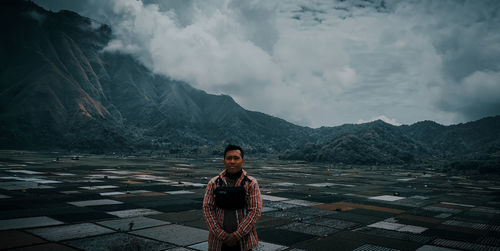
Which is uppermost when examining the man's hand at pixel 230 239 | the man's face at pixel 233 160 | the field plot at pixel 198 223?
the man's face at pixel 233 160

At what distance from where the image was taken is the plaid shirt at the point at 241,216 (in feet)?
24.8

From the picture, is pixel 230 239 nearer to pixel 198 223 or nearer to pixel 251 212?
pixel 251 212

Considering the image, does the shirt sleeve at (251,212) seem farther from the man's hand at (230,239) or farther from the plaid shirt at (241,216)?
the man's hand at (230,239)

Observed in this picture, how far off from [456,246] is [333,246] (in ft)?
26.4

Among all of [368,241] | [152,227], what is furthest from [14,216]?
[368,241]

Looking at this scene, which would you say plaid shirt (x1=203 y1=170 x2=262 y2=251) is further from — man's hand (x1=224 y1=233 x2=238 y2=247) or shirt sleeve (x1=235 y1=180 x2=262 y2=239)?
man's hand (x1=224 y1=233 x2=238 y2=247)

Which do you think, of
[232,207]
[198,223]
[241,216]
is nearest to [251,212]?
[241,216]

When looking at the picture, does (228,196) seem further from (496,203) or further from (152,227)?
(496,203)

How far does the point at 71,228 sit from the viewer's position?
20.7m

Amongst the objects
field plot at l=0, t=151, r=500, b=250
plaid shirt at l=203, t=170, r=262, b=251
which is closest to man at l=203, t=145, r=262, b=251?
plaid shirt at l=203, t=170, r=262, b=251

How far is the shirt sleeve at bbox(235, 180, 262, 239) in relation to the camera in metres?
7.49

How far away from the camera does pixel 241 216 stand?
7.79m

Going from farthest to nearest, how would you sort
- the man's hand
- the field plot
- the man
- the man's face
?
1. the field plot
2. the man's face
3. the man
4. the man's hand

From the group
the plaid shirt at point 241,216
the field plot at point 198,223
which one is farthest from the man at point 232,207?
the field plot at point 198,223
